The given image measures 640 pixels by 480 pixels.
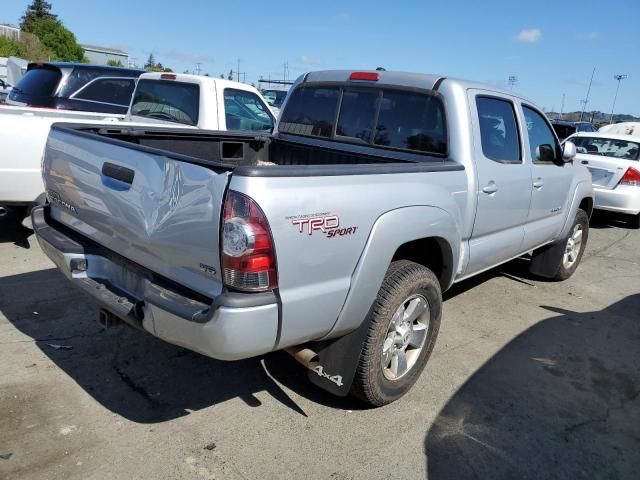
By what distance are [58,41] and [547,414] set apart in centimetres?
7374

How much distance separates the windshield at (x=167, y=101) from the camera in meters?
6.55

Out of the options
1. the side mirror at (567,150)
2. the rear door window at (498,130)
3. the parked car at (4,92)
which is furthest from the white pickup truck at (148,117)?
the parked car at (4,92)

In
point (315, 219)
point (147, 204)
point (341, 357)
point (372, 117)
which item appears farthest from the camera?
point (372, 117)

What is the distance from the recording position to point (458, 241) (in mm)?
3520

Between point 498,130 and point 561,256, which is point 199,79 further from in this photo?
point 561,256

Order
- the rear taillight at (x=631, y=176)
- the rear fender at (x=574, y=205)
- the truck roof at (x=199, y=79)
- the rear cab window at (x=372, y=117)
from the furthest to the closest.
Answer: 1. the rear taillight at (x=631, y=176)
2. the truck roof at (x=199, y=79)
3. the rear fender at (x=574, y=205)
4. the rear cab window at (x=372, y=117)

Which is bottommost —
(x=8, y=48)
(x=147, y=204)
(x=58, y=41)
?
(x=147, y=204)

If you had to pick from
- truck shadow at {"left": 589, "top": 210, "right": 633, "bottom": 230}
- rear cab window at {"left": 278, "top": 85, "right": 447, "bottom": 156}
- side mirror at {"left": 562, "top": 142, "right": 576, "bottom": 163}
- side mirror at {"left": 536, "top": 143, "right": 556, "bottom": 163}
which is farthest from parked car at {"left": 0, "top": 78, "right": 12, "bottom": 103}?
truck shadow at {"left": 589, "top": 210, "right": 633, "bottom": 230}

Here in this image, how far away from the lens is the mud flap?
2873mm

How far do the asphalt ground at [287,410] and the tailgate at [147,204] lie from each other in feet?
3.04

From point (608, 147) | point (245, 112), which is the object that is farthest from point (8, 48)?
point (608, 147)

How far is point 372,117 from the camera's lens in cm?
404

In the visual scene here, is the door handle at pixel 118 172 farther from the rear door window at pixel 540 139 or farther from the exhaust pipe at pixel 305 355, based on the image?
the rear door window at pixel 540 139

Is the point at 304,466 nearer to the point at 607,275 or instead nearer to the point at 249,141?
the point at 249,141
